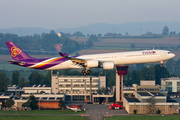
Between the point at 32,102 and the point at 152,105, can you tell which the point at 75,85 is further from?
the point at 152,105

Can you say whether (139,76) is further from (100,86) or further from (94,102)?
(94,102)

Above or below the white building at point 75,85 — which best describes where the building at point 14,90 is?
below

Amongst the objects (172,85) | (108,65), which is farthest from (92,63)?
(172,85)

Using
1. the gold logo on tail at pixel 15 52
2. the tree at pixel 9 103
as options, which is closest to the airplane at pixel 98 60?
the gold logo on tail at pixel 15 52

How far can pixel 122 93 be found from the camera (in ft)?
355

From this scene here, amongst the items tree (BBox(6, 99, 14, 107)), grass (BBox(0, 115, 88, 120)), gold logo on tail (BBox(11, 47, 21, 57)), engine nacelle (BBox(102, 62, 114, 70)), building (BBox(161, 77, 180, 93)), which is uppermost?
gold logo on tail (BBox(11, 47, 21, 57))

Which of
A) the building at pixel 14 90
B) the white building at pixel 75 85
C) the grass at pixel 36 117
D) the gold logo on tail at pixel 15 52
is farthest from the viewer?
the building at pixel 14 90

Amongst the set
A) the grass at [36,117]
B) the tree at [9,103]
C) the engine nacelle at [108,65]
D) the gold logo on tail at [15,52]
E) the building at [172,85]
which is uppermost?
the gold logo on tail at [15,52]

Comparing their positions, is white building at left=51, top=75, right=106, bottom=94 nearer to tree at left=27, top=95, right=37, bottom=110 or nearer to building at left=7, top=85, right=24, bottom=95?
building at left=7, top=85, right=24, bottom=95

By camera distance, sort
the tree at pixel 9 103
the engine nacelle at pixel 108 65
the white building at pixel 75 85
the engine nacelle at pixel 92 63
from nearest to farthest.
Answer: the engine nacelle at pixel 92 63
the engine nacelle at pixel 108 65
the tree at pixel 9 103
the white building at pixel 75 85

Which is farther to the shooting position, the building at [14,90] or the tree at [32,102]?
the building at [14,90]

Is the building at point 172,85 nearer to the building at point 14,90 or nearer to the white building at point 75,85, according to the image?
the white building at point 75,85

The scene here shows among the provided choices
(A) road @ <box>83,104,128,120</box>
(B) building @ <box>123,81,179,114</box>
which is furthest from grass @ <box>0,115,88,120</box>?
(B) building @ <box>123,81,179,114</box>

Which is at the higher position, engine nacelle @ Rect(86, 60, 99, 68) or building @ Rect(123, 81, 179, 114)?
engine nacelle @ Rect(86, 60, 99, 68)
